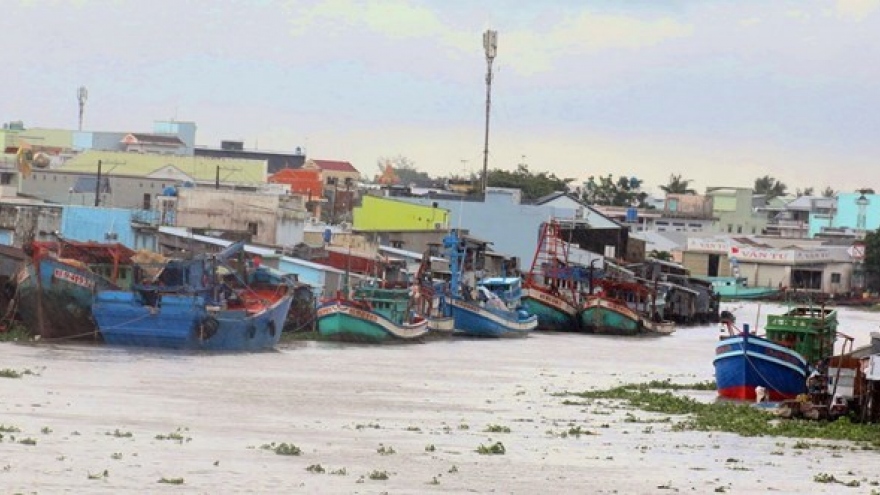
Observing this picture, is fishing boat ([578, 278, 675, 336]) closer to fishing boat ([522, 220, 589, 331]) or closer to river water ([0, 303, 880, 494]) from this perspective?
fishing boat ([522, 220, 589, 331])

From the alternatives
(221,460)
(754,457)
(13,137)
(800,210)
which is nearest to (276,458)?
(221,460)

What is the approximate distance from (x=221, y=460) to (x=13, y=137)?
88.4m

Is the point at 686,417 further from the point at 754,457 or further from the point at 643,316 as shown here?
the point at 643,316

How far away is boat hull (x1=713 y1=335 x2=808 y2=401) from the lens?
37.6m

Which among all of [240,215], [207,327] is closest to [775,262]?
[240,215]

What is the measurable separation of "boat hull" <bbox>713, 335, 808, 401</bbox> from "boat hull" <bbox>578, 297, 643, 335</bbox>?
33031 mm

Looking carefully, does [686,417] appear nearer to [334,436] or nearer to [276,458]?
[334,436]

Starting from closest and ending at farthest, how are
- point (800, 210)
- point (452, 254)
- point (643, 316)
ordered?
point (452, 254) < point (643, 316) < point (800, 210)

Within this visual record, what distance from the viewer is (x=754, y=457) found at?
28.0m

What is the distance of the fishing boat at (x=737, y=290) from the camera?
386 ft

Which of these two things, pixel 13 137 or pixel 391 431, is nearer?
pixel 391 431

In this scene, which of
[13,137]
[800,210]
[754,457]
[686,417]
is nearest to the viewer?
[754,457]

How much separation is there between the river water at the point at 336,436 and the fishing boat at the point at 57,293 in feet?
3.99

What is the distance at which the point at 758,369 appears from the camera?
38000 millimetres
